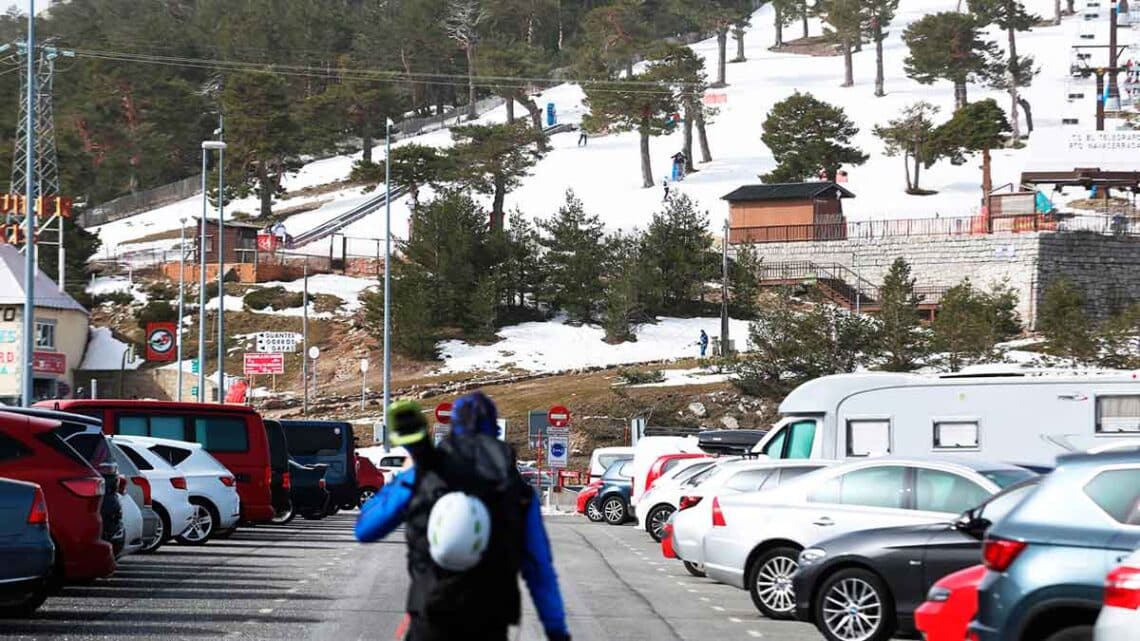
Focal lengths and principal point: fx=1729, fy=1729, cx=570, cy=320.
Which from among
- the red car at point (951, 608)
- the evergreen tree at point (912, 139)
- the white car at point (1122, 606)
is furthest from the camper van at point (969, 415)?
the evergreen tree at point (912, 139)

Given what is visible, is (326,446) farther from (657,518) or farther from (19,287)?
(19,287)

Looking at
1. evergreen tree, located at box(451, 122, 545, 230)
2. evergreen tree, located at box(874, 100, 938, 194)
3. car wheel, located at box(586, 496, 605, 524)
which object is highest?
evergreen tree, located at box(874, 100, 938, 194)

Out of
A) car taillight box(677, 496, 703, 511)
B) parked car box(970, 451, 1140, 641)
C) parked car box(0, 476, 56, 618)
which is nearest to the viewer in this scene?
parked car box(970, 451, 1140, 641)

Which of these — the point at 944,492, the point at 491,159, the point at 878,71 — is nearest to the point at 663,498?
the point at 944,492

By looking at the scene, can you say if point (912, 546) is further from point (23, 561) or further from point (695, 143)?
point (695, 143)

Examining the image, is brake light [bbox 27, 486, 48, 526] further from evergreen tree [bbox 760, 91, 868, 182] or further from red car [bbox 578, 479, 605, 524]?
evergreen tree [bbox 760, 91, 868, 182]

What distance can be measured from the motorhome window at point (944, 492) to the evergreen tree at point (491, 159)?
84.2 m

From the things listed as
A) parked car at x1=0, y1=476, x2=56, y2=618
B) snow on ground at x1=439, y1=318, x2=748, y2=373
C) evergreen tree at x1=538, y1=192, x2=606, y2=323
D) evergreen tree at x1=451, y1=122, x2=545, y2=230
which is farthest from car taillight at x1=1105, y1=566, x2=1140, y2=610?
evergreen tree at x1=451, y1=122, x2=545, y2=230

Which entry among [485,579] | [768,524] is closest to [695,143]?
[768,524]

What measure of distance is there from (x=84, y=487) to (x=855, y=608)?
21.5 feet

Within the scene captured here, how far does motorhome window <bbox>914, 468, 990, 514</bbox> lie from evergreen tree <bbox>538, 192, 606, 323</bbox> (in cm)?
6788

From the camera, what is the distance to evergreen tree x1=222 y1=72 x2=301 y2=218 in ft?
373

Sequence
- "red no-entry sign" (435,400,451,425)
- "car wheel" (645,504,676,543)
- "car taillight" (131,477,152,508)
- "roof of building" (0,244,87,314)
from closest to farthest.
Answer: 1. "car taillight" (131,477,152,508)
2. "car wheel" (645,504,676,543)
3. "red no-entry sign" (435,400,451,425)
4. "roof of building" (0,244,87,314)

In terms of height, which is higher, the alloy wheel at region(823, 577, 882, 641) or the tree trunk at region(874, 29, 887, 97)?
the tree trunk at region(874, 29, 887, 97)
